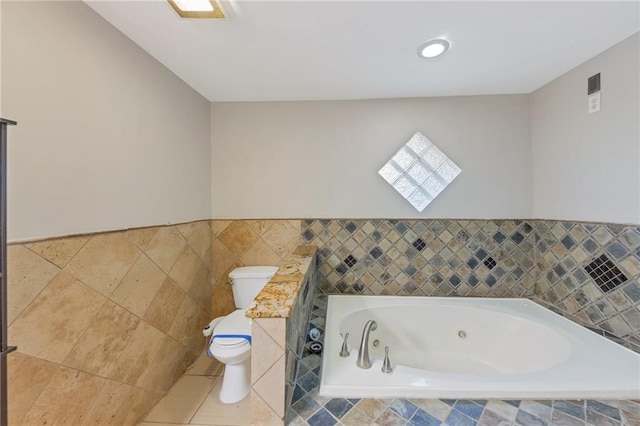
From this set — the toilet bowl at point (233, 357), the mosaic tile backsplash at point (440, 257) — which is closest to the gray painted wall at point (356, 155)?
the mosaic tile backsplash at point (440, 257)

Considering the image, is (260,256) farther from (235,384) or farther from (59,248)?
(59,248)

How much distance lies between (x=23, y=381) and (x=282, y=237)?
157 centimetres

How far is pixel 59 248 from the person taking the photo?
3.43 ft

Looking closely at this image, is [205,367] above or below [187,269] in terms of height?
below

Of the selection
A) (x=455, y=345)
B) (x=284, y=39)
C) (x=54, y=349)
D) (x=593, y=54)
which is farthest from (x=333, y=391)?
(x=593, y=54)

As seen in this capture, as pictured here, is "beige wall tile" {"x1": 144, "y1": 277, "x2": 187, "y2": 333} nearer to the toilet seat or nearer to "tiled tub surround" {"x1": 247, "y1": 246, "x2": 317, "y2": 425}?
the toilet seat

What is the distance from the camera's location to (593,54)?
1541 mm

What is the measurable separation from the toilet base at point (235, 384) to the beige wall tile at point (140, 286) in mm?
658

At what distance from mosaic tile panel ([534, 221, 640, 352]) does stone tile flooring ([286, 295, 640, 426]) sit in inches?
26.1

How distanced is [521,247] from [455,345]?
0.98m

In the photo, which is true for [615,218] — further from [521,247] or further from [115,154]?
[115,154]

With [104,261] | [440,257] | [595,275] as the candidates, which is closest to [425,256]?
[440,257]

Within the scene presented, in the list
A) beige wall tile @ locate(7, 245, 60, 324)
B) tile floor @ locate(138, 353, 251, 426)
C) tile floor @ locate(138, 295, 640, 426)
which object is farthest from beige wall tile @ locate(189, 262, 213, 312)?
tile floor @ locate(138, 295, 640, 426)

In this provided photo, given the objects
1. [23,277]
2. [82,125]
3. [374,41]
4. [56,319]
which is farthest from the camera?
[374,41]
